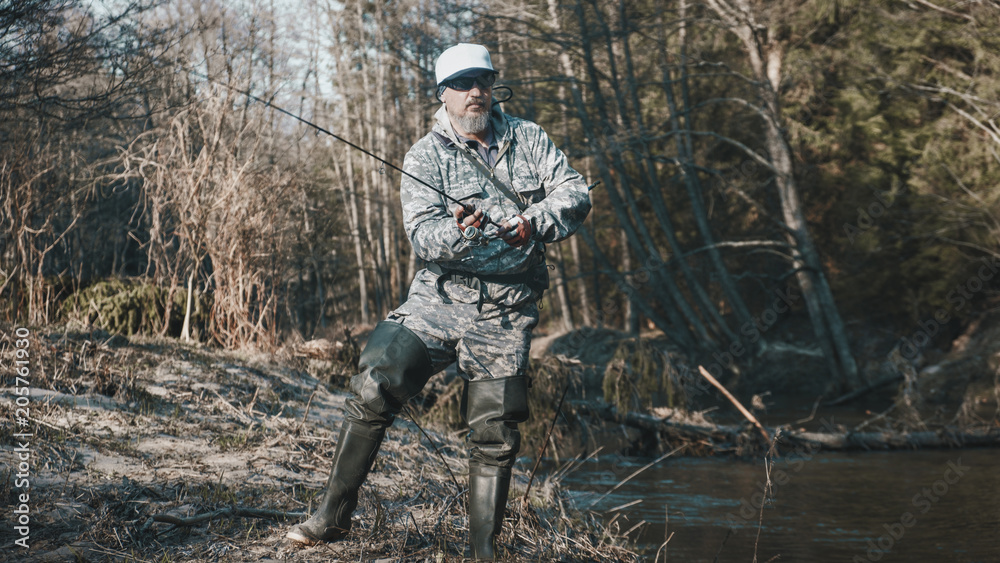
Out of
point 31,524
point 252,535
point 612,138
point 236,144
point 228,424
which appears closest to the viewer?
point 31,524

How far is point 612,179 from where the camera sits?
14828 mm

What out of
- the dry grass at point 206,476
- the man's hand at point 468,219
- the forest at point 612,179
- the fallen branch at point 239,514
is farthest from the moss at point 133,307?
the man's hand at point 468,219

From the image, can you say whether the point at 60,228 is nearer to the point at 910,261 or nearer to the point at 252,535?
the point at 252,535

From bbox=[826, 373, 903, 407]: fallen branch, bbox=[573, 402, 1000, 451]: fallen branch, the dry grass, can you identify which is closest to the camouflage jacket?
the dry grass

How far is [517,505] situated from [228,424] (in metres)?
2.26

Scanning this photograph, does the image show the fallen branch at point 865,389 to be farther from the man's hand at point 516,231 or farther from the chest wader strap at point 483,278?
the man's hand at point 516,231

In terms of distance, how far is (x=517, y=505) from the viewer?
3881 mm

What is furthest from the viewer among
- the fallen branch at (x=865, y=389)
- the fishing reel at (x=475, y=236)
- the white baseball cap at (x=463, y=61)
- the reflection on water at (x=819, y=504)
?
the fallen branch at (x=865, y=389)

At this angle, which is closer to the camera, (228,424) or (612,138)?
(228,424)

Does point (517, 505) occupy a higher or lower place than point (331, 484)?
lower

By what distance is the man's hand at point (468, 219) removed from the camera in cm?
285

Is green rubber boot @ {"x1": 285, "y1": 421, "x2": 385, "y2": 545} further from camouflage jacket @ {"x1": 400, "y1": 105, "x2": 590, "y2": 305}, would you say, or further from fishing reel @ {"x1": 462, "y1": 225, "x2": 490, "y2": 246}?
fishing reel @ {"x1": 462, "y1": 225, "x2": 490, "y2": 246}

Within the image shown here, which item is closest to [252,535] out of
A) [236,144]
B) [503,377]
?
[503,377]

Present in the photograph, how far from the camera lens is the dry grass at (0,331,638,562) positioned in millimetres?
3184
